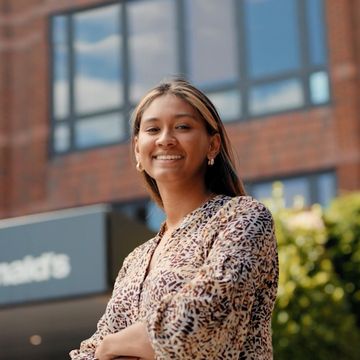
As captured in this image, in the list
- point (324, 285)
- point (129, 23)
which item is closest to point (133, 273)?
point (324, 285)

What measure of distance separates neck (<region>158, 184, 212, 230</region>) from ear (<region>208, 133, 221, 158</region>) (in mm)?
92

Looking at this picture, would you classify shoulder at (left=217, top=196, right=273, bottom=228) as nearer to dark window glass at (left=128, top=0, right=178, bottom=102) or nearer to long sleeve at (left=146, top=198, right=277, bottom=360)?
long sleeve at (left=146, top=198, right=277, bottom=360)

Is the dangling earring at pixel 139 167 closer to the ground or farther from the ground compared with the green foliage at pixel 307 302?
farther from the ground

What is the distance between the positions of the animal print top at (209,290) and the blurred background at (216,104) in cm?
1044

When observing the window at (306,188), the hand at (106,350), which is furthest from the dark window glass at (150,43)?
the hand at (106,350)

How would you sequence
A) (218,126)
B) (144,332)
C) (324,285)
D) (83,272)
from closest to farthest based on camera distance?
(144,332) → (218,126) → (83,272) → (324,285)

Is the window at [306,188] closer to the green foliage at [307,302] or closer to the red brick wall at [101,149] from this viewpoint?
the red brick wall at [101,149]

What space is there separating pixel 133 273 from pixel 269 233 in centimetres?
44

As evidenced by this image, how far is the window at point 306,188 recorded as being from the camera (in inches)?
704

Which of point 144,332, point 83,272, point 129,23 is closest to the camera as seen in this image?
point 144,332

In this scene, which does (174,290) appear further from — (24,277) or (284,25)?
→ (284,25)

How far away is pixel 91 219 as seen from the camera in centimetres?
1236

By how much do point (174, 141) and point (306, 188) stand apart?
51.0 ft

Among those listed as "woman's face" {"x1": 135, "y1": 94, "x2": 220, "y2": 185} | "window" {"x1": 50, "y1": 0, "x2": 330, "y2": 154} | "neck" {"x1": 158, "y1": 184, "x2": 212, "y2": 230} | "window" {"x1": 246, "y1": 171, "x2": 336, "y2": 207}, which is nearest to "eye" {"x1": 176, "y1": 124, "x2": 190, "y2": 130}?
"woman's face" {"x1": 135, "y1": 94, "x2": 220, "y2": 185}
